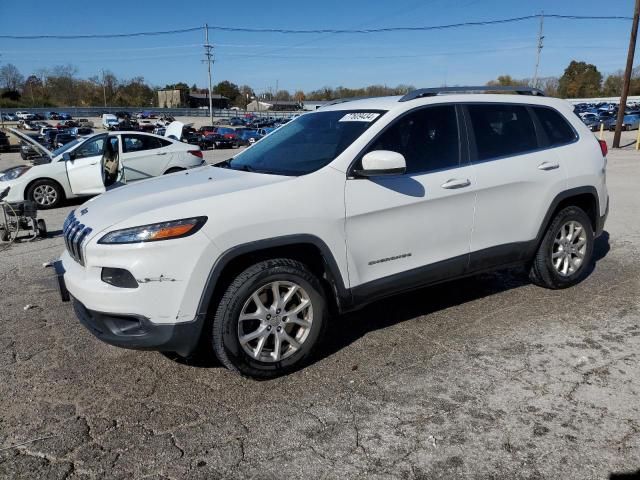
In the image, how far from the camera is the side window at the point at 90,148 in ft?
35.7

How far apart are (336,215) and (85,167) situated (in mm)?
8974

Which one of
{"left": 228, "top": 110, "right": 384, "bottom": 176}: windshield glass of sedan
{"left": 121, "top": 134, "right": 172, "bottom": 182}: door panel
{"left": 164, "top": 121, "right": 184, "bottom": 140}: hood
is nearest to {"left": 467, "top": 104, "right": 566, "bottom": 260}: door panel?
{"left": 228, "top": 110, "right": 384, "bottom": 176}: windshield glass of sedan

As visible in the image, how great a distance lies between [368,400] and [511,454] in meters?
0.85

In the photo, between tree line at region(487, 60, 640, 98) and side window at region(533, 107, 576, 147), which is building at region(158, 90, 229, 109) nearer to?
→ tree line at region(487, 60, 640, 98)

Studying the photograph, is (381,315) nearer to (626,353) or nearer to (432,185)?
(432,185)

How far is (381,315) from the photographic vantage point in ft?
14.6

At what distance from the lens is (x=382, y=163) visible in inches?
132

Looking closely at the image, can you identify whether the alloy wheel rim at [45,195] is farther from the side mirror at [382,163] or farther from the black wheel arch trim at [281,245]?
the side mirror at [382,163]

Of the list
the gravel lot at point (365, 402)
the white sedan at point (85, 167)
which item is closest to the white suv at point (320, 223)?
the gravel lot at point (365, 402)

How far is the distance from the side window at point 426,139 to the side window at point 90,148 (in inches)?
347

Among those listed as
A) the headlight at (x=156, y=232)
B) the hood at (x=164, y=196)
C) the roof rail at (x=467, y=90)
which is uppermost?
the roof rail at (x=467, y=90)

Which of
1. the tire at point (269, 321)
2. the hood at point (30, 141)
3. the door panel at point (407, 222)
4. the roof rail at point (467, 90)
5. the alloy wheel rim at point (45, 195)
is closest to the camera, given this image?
the tire at point (269, 321)

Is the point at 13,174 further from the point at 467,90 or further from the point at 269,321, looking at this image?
the point at 467,90

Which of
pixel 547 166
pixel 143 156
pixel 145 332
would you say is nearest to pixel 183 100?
pixel 143 156
